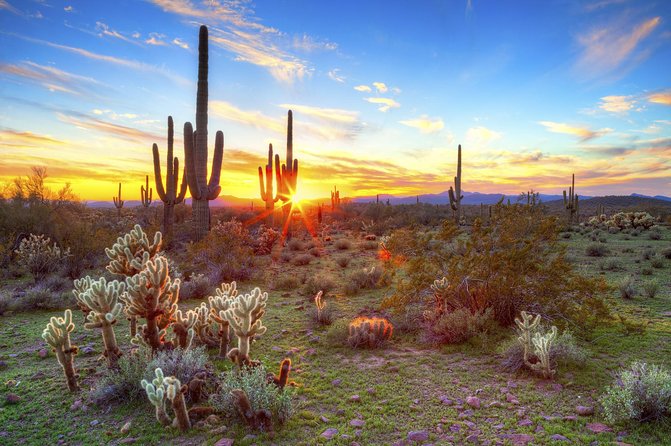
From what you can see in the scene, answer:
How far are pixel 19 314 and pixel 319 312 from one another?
7.08 metres

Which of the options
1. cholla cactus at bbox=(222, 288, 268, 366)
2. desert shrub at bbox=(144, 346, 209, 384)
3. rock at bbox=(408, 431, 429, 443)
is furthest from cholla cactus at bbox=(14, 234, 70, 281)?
rock at bbox=(408, 431, 429, 443)

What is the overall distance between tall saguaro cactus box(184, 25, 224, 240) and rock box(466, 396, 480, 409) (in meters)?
13.2

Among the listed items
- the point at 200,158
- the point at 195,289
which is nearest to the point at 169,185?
the point at 200,158

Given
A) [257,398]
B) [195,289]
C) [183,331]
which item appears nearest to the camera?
[257,398]

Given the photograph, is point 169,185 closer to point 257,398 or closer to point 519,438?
point 257,398

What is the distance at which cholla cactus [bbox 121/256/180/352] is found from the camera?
5.07 m

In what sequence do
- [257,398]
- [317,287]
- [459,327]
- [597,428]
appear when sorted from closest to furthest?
[597,428], [257,398], [459,327], [317,287]

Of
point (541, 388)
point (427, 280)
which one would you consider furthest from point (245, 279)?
point (541, 388)

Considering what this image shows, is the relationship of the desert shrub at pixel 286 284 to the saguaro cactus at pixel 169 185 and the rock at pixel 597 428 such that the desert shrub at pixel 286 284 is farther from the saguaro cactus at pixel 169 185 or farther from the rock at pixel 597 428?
the saguaro cactus at pixel 169 185

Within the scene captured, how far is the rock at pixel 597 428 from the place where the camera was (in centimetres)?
399

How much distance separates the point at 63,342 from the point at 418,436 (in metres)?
4.59

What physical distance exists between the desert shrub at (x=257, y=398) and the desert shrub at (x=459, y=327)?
10.8 ft

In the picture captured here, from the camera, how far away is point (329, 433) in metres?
4.20

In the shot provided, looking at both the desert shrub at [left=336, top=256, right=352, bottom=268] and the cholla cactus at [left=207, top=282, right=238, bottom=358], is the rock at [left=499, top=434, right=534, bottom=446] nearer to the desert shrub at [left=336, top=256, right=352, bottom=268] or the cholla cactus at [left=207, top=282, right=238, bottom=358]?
the cholla cactus at [left=207, top=282, right=238, bottom=358]
